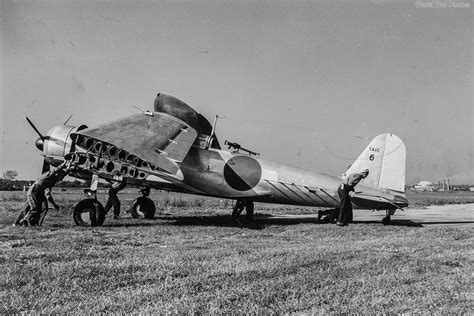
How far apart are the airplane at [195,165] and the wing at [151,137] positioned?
0.03 m

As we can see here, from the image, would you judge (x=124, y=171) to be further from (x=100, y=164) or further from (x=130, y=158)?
(x=100, y=164)

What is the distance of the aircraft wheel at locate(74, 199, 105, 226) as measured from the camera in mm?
10359

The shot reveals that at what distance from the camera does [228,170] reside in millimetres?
12023

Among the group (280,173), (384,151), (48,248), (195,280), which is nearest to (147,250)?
(48,248)

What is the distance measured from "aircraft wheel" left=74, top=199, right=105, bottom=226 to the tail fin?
7.95m

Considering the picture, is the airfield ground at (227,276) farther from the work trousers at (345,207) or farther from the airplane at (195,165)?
the work trousers at (345,207)

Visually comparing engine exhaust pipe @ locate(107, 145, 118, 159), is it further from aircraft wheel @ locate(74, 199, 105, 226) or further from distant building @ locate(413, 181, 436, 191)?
distant building @ locate(413, 181, 436, 191)

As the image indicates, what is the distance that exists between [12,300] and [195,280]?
1.69m

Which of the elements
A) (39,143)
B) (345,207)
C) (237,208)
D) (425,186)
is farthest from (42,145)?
(425,186)

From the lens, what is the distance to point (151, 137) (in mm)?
10758

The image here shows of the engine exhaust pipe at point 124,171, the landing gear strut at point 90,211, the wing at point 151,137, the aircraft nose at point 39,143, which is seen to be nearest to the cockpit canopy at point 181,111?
the wing at point 151,137

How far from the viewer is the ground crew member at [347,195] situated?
456 inches

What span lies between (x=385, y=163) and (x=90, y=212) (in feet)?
29.4

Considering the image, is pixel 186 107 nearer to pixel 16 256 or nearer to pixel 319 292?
pixel 16 256
